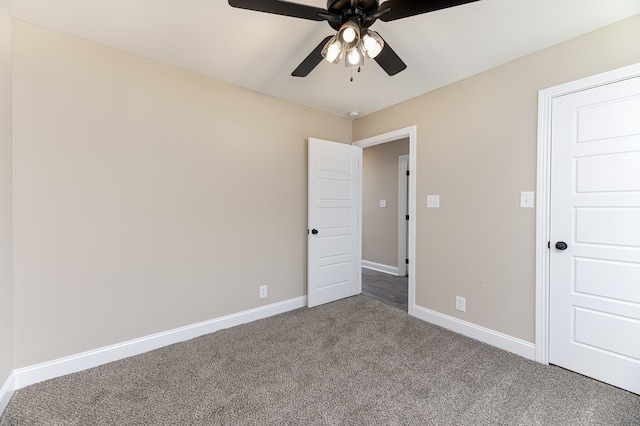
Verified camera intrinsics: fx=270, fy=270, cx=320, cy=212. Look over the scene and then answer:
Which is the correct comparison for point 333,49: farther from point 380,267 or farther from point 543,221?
point 380,267

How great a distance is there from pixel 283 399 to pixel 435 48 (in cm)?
272

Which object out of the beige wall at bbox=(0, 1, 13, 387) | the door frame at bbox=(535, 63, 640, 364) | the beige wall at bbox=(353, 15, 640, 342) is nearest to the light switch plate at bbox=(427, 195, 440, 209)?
the beige wall at bbox=(353, 15, 640, 342)

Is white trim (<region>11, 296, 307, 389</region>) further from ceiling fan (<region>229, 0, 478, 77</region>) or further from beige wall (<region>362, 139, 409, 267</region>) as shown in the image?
beige wall (<region>362, 139, 409, 267</region>)

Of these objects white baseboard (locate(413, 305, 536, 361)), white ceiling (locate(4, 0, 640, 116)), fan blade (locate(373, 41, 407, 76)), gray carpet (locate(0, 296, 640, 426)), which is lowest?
gray carpet (locate(0, 296, 640, 426))

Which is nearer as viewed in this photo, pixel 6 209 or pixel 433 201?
pixel 6 209

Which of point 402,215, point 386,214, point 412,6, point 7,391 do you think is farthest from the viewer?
point 386,214

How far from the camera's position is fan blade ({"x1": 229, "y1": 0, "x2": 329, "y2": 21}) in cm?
125

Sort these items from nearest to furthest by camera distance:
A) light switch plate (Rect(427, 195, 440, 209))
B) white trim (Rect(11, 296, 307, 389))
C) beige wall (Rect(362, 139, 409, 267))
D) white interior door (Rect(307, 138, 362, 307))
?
white trim (Rect(11, 296, 307, 389)), light switch plate (Rect(427, 195, 440, 209)), white interior door (Rect(307, 138, 362, 307)), beige wall (Rect(362, 139, 409, 267))

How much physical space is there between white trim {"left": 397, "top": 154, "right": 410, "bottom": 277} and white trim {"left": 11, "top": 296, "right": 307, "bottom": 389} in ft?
8.30

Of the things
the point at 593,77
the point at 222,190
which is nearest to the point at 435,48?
the point at 593,77

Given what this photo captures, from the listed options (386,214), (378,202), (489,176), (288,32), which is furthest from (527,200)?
(378,202)

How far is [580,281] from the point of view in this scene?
196 cm

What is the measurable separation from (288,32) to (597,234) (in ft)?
8.44

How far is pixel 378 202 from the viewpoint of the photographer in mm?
5094
